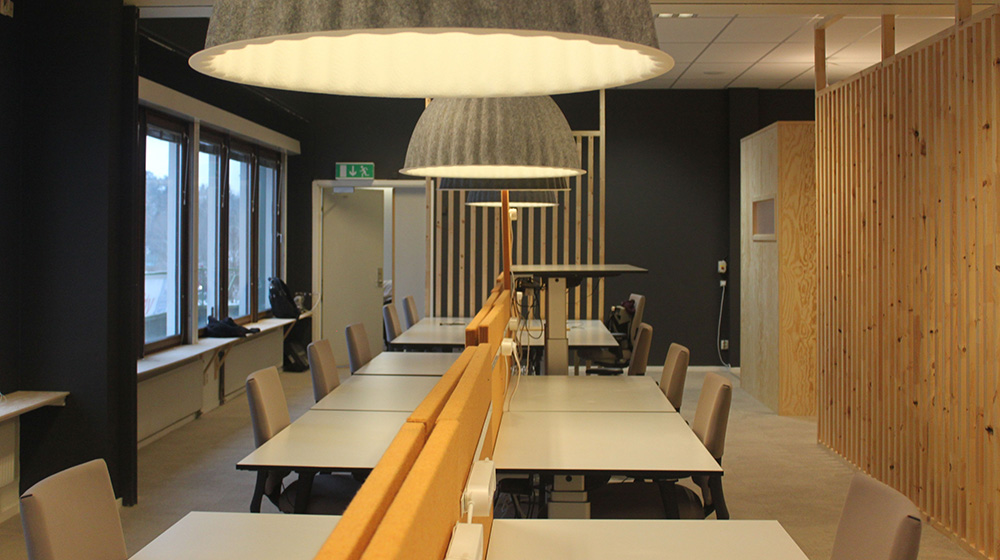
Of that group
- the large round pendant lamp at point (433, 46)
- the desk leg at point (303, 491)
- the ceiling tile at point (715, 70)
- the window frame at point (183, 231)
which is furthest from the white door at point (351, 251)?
the large round pendant lamp at point (433, 46)

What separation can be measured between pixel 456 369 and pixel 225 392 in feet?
21.4

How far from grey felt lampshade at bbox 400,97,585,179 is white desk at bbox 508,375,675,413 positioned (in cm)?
175

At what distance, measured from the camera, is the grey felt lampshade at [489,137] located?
2.29 meters

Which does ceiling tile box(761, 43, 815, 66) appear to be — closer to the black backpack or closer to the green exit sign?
the green exit sign

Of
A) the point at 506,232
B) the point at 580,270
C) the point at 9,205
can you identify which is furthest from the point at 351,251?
the point at 506,232

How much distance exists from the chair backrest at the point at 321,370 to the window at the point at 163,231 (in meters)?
2.60

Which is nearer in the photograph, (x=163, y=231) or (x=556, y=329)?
(x=556, y=329)

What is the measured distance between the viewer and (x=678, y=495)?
353 centimetres

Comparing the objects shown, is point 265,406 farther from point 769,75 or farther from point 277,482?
point 769,75

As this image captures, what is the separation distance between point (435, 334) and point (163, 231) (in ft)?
8.19

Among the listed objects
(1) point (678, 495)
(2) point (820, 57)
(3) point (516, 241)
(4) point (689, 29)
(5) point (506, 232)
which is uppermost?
(4) point (689, 29)

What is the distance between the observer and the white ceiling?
7066 millimetres

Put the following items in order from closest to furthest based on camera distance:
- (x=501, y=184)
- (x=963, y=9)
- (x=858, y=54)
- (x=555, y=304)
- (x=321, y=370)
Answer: (x=501, y=184) → (x=963, y=9) → (x=321, y=370) → (x=555, y=304) → (x=858, y=54)

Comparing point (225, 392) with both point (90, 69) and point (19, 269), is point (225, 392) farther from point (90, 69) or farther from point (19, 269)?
point (90, 69)
